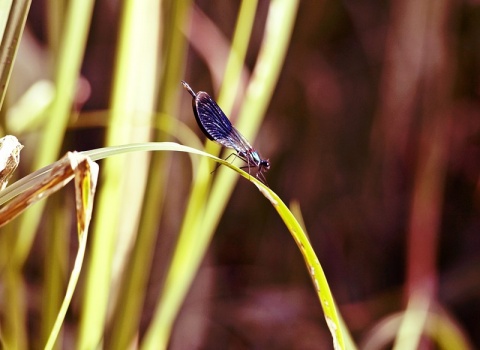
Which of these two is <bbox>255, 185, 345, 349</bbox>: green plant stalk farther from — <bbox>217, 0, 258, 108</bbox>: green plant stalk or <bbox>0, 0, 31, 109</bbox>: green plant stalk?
<bbox>217, 0, 258, 108</bbox>: green plant stalk

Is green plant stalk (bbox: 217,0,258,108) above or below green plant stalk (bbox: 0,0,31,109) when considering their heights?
above

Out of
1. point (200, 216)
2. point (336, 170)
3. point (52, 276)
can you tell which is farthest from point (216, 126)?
point (336, 170)

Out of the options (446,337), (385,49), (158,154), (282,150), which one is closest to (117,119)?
(158,154)

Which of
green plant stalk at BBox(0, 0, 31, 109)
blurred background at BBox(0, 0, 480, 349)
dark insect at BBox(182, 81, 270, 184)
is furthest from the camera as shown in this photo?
blurred background at BBox(0, 0, 480, 349)

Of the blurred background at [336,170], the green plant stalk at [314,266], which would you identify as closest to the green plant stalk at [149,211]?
the green plant stalk at [314,266]

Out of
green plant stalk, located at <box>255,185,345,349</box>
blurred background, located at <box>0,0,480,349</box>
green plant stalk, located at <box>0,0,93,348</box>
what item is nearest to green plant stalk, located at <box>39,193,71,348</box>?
green plant stalk, located at <box>0,0,93,348</box>

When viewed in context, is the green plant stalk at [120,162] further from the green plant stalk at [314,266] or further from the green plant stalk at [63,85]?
the green plant stalk at [314,266]
